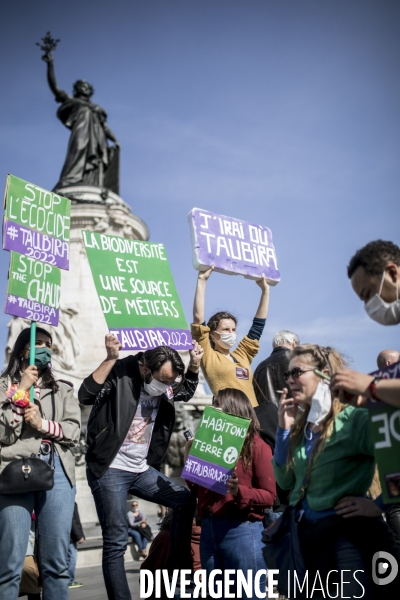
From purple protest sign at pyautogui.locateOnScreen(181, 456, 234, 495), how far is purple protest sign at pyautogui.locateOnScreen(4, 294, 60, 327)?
1488 millimetres

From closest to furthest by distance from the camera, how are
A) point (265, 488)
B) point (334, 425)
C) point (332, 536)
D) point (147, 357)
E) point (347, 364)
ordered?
1. point (332, 536)
2. point (334, 425)
3. point (347, 364)
4. point (265, 488)
5. point (147, 357)

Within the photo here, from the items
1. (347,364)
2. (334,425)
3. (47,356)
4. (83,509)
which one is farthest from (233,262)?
(83,509)

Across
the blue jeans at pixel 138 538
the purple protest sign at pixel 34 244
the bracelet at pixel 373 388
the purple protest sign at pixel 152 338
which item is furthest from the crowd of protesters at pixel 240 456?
the blue jeans at pixel 138 538

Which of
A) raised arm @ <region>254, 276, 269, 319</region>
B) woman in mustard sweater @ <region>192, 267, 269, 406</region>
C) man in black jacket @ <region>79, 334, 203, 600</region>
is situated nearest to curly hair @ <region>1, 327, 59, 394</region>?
man in black jacket @ <region>79, 334, 203, 600</region>

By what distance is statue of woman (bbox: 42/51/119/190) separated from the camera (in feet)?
65.8

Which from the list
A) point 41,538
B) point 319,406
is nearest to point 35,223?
point 41,538

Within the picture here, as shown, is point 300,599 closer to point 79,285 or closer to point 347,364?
point 347,364

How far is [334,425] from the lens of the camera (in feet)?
10.4

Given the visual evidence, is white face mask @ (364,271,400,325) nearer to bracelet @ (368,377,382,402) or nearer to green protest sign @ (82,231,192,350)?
bracelet @ (368,377,382,402)

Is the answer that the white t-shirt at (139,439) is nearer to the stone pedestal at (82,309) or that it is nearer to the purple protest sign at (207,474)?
the purple protest sign at (207,474)

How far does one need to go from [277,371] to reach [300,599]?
267 cm

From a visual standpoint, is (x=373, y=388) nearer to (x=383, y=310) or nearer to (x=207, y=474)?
(x=383, y=310)

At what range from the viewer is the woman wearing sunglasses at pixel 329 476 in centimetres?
293

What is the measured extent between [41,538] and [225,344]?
6.27 feet
